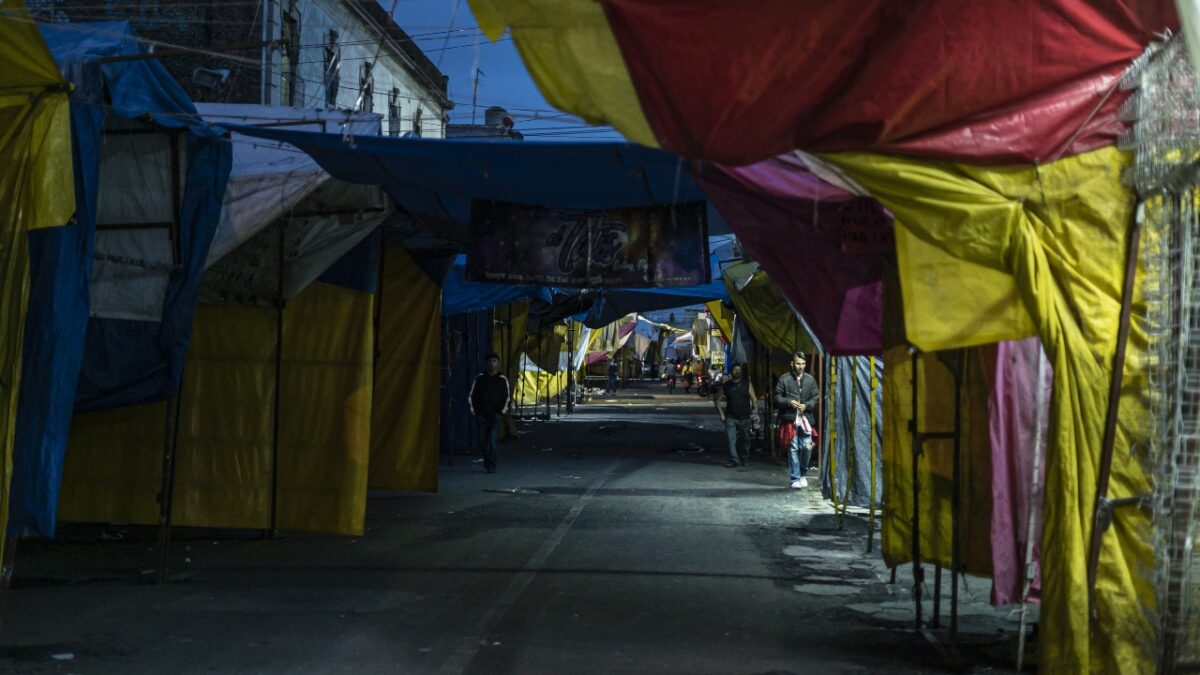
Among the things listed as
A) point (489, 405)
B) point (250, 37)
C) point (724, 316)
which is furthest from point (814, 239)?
point (724, 316)

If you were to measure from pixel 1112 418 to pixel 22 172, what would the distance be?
621 cm

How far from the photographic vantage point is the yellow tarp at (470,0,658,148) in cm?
575

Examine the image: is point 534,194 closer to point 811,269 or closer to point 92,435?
point 811,269

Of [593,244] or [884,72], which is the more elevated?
[884,72]

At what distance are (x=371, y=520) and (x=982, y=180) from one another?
9932mm

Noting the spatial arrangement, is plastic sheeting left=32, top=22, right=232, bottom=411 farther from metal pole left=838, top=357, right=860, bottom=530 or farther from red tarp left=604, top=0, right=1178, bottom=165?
metal pole left=838, top=357, right=860, bottom=530

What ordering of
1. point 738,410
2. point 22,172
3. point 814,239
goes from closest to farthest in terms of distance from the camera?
point 22,172, point 814,239, point 738,410

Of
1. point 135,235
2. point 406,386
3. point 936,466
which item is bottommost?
point 936,466

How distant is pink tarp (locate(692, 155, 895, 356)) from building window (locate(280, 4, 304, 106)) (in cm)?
1579

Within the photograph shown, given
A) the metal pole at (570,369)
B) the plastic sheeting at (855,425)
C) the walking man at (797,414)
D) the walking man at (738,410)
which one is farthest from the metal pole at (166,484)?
the metal pole at (570,369)

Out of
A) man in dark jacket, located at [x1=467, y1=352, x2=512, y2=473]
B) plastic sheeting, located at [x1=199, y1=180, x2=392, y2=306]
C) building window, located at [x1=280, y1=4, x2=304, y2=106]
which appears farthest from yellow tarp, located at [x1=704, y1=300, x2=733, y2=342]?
plastic sheeting, located at [x1=199, y1=180, x2=392, y2=306]

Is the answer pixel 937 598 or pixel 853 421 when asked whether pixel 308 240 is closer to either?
pixel 853 421

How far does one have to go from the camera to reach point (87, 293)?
785cm

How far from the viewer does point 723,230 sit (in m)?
12.1
